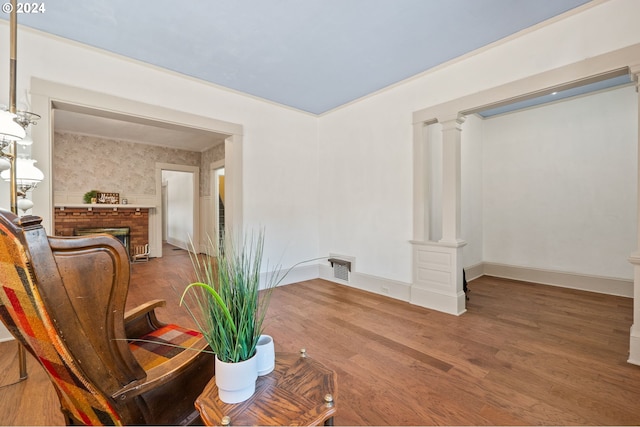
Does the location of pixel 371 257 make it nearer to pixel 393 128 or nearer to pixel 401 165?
pixel 401 165

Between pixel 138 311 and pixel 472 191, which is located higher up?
pixel 472 191

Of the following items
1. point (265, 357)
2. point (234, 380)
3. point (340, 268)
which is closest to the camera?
point (234, 380)

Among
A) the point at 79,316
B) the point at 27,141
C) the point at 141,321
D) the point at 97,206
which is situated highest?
the point at 27,141

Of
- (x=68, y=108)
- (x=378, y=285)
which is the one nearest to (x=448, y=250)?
(x=378, y=285)

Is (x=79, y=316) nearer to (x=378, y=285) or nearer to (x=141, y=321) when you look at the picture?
(x=141, y=321)

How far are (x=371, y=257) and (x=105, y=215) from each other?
6.04 metres

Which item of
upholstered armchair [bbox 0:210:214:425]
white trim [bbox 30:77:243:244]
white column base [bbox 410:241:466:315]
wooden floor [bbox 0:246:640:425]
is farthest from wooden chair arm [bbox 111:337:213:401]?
white column base [bbox 410:241:466:315]

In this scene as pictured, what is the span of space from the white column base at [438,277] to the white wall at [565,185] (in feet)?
7.48

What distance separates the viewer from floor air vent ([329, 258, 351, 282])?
420 centimetres

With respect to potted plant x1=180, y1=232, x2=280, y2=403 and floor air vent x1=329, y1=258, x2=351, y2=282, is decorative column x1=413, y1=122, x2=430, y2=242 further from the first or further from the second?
potted plant x1=180, y1=232, x2=280, y2=403

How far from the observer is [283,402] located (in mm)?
921

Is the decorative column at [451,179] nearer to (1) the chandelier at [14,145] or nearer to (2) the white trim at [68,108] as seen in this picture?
(2) the white trim at [68,108]

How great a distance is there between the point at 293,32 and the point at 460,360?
315cm

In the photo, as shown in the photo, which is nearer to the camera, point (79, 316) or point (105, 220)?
point (79, 316)
